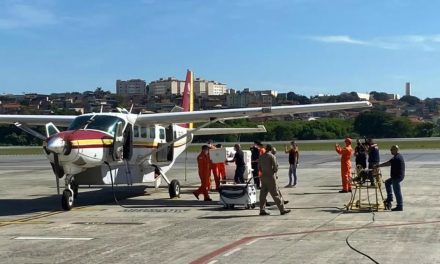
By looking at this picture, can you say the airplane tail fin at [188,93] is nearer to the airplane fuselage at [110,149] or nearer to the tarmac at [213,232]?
the airplane fuselage at [110,149]

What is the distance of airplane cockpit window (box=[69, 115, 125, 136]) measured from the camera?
16.5 m

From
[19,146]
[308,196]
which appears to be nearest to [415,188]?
[308,196]

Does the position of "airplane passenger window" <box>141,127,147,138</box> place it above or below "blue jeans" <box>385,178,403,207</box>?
above

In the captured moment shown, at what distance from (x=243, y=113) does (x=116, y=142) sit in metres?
3.83

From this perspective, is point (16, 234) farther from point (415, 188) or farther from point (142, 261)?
point (415, 188)

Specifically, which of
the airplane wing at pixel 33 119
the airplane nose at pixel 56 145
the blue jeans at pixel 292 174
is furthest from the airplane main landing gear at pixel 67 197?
the blue jeans at pixel 292 174

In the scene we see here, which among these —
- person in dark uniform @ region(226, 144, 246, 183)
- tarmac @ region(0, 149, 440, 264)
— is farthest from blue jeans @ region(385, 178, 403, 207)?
person in dark uniform @ region(226, 144, 246, 183)

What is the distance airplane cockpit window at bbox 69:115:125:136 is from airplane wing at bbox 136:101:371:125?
5.21 ft

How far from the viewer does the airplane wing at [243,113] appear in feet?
58.9

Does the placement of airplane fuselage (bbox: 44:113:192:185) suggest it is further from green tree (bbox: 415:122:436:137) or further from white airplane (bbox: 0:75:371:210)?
green tree (bbox: 415:122:436:137)

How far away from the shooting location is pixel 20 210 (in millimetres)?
16125

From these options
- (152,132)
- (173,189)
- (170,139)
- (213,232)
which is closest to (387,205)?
(213,232)

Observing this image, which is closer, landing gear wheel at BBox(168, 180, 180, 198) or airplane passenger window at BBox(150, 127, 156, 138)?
landing gear wheel at BBox(168, 180, 180, 198)

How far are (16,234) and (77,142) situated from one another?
12.6 feet
